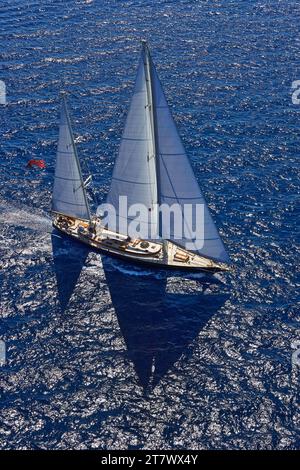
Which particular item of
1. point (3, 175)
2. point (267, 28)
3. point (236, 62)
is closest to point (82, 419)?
point (3, 175)

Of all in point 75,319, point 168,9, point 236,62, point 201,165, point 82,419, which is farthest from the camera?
point 168,9

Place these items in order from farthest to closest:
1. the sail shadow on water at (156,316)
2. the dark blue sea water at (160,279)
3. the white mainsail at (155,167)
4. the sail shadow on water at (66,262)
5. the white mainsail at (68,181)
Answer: the white mainsail at (68,181)
the sail shadow on water at (66,262)
the sail shadow on water at (156,316)
the white mainsail at (155,167)
the dark blue sea water at (160,279)

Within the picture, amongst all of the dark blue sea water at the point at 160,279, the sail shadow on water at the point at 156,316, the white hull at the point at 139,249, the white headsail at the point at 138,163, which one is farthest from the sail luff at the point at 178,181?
the sail shadow on water at the point at 156,316

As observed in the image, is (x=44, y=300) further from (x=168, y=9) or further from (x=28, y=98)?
(x=168, y=9)

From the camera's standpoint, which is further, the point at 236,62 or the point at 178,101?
the point at 236,62

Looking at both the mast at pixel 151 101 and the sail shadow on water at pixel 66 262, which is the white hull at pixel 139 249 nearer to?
the sail shadow on water at pixel 66 262

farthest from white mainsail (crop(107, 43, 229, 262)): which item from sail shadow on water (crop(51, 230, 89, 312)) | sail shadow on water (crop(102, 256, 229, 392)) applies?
sail shadow on water (crop(51, 230, 89, 312))

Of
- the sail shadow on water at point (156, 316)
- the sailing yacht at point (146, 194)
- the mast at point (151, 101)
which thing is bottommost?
the sail shadow on water at point (156, 316)
